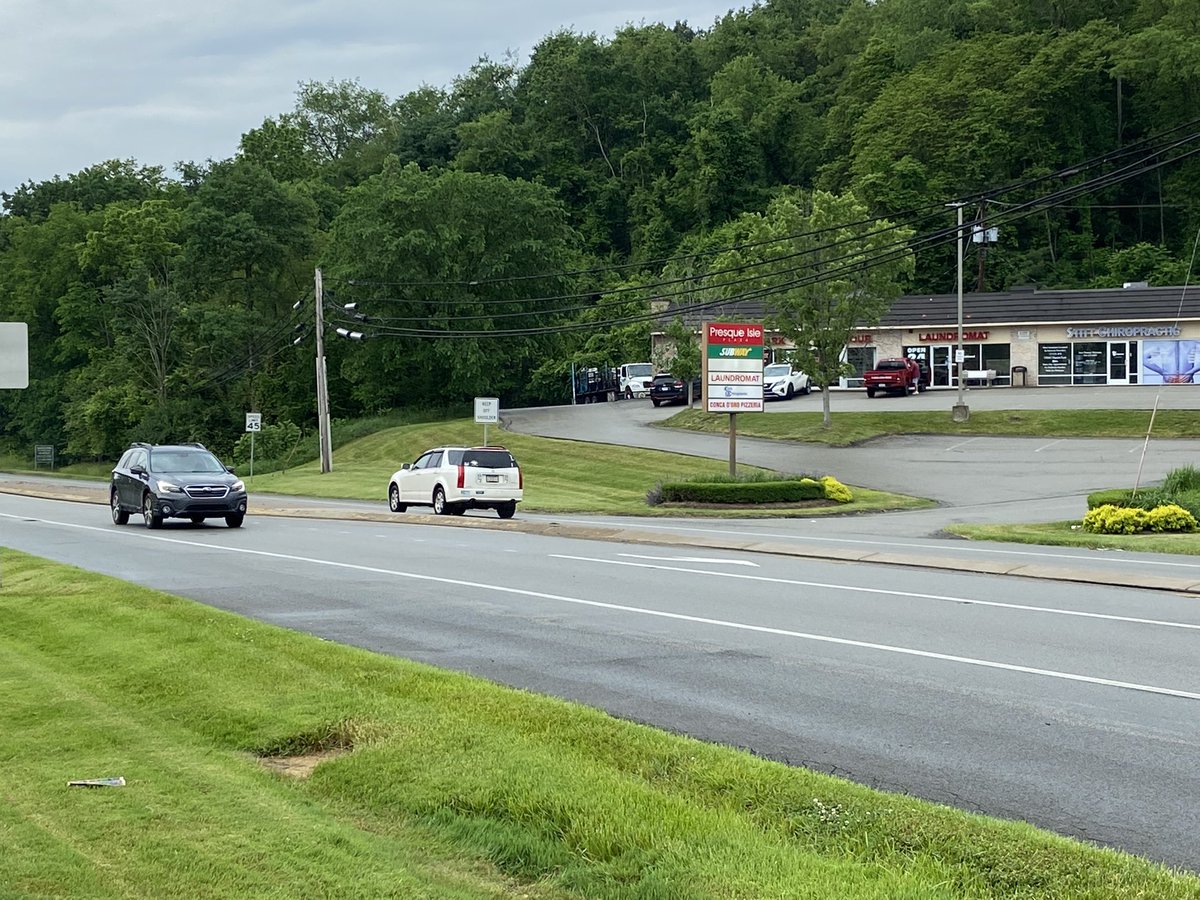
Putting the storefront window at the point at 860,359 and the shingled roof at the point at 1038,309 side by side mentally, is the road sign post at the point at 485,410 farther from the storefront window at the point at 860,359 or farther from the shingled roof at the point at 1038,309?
the storefront window at the point at 860,359

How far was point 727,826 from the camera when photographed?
18.9 ft

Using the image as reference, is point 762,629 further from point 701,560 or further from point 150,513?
point 150,513

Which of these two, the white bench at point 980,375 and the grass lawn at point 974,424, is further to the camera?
the white bench at point 980,375

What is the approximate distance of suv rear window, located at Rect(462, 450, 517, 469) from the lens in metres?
33.3

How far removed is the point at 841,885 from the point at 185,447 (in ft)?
85.8

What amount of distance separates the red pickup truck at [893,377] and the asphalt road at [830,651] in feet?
152

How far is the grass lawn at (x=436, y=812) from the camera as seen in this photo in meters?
5.18

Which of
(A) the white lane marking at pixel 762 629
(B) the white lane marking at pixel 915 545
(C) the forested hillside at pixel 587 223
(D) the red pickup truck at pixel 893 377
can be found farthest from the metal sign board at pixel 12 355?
(D) the red pickup truck at pixel 893 377

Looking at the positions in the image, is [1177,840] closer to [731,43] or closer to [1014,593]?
[1014,593]

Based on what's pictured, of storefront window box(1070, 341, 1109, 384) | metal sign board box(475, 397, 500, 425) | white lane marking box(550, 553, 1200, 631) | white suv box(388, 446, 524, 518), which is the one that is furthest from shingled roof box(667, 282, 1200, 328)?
white lane marking box(550, 553, 1200, 631)

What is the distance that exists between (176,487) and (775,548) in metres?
12.8

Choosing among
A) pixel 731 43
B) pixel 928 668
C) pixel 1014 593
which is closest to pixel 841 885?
pixel 928 668

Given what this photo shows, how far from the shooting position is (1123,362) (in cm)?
6856

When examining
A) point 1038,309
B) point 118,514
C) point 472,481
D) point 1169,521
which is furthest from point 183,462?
point 1038,309
